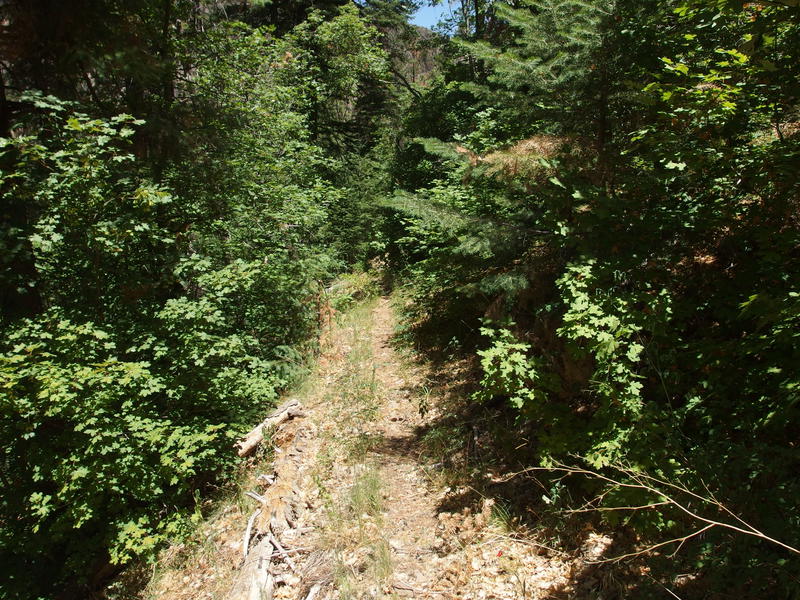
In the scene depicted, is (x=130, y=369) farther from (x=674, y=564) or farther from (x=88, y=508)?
(x=674, y=564)

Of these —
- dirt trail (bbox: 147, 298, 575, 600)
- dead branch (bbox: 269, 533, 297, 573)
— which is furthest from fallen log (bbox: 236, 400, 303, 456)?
dead branch (bbox: 269, 533, 297, 573)

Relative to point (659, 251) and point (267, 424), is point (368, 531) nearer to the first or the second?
point (267, 424)

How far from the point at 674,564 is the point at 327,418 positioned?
511 centimetres

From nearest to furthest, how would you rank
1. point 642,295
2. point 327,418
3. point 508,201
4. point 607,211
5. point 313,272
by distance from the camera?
point 642,295, point 607,211, point 508,201, point 327,418, point 313,272

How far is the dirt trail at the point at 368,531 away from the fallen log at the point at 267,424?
170 mm

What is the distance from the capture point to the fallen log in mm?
6672

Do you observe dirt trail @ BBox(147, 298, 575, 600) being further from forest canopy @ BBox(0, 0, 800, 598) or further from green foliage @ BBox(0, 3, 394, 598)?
green foliage @ BBox(0, 3, 394, 598)

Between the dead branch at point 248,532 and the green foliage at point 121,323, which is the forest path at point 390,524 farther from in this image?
the green foliage at point 121,323

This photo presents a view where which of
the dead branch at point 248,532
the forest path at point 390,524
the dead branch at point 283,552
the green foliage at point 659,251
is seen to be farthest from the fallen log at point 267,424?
the green foliage at point 659,251

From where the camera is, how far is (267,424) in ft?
23.2

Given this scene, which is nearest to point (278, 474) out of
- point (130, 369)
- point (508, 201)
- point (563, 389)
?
point (130, 369)

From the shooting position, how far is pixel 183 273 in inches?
253

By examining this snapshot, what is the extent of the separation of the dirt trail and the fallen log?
170mm

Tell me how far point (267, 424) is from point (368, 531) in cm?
301
